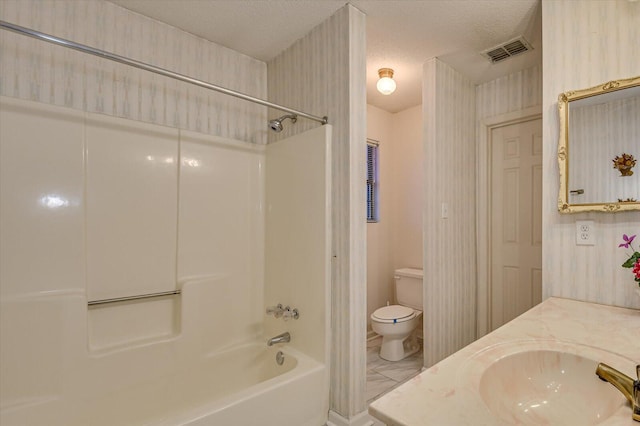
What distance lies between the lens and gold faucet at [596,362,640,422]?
2.08ft

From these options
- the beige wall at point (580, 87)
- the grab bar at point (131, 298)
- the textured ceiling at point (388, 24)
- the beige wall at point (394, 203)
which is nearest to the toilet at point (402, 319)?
the beige wall at point (394, 203)

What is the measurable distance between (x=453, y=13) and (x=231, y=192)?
177 centimetres

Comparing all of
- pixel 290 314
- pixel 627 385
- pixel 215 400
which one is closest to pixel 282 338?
pixel 290 314

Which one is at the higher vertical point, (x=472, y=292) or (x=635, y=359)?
(x=635, y=359)

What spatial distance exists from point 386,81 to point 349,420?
228 centimetres

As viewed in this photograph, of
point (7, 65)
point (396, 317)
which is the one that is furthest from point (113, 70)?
point (396, 317)

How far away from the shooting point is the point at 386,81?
253cm

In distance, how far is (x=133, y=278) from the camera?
6.11 feet

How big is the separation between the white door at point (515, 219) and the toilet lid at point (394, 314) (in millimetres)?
712

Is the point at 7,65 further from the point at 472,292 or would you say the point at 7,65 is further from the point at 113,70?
the point at 472,292

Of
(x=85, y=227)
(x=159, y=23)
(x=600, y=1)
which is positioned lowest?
(x=85, y=227)

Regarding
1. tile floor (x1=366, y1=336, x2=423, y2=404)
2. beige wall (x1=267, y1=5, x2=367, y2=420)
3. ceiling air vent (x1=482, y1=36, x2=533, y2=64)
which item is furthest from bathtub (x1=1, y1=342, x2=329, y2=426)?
ceiling air vent (x1=482, y1=36, x2=533, y2=64)

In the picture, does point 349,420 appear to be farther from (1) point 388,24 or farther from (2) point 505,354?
(1) point 388,24

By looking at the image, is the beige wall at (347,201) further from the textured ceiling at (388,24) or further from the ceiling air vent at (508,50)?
the ceiling air vent at (508,50)
